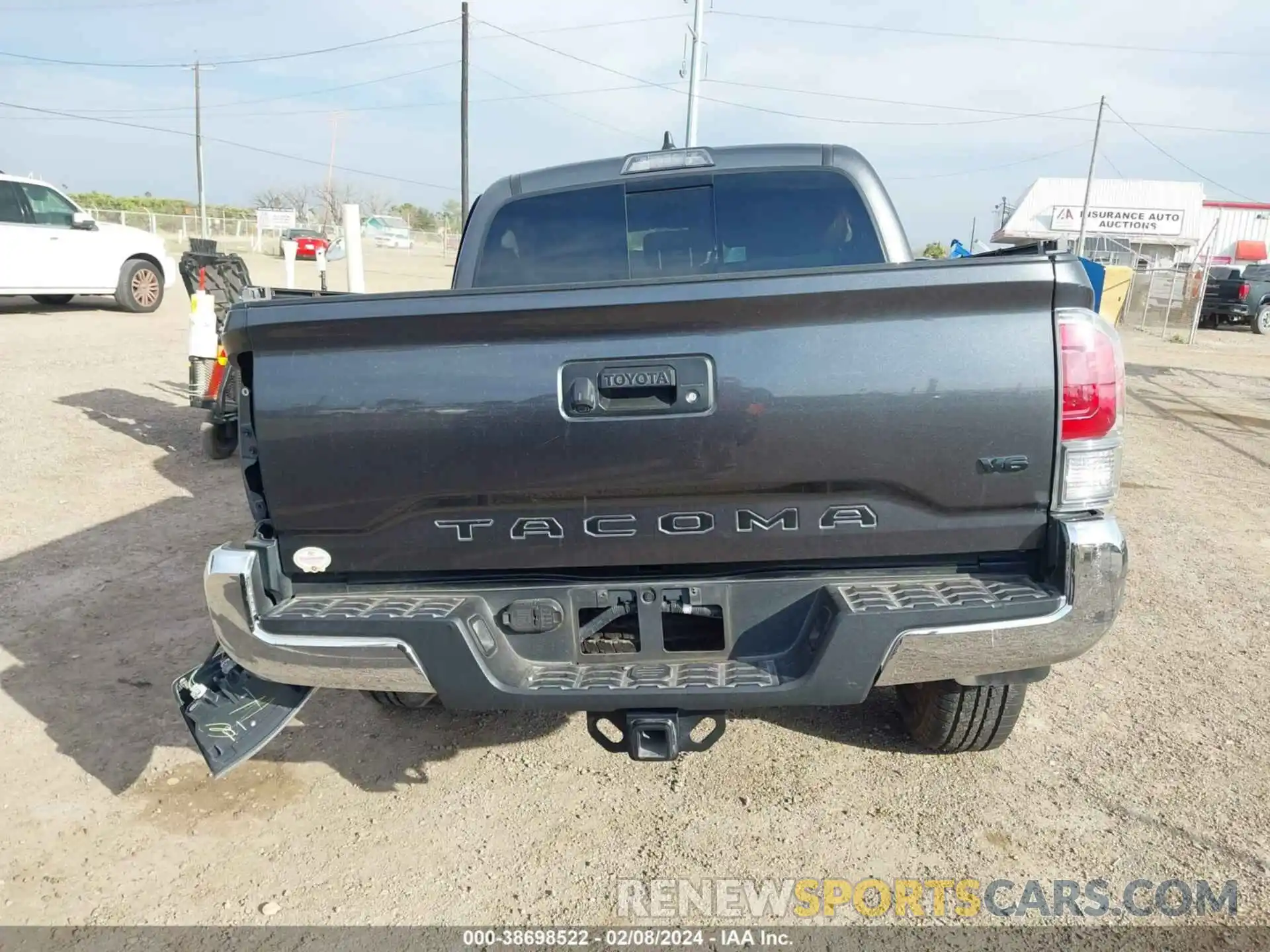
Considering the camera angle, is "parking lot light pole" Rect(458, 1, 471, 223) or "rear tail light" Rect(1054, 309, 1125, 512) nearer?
"rear tail light" Rect(1054, 309, 1125, 512)

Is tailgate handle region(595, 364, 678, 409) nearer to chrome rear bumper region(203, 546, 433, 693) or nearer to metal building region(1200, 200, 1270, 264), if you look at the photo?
chrome rear bumper region(203, 546, 433, 693)

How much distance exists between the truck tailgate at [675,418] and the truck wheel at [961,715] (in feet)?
2.44

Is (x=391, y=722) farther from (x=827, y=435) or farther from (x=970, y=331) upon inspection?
(x=970, y=331)

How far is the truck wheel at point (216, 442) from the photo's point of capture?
6.46 meters

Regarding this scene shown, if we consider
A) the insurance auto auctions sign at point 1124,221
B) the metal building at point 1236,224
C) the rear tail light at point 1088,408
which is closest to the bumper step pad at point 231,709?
the rear tail light at point 1088,408

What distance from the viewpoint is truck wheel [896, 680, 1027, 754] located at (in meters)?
2.88

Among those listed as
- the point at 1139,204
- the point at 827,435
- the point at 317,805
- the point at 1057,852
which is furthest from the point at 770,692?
the point at 1139,204

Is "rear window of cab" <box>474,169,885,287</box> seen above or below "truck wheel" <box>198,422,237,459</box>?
above

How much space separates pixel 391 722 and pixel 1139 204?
56.9 metres

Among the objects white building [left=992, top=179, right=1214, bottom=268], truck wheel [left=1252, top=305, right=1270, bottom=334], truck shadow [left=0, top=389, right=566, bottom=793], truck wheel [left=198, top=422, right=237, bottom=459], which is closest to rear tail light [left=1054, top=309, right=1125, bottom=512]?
truck shadow [left=0, top=389, right=566, bottom=793]

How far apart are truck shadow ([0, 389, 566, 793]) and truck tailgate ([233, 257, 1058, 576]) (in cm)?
121

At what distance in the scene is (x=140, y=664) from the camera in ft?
12.9

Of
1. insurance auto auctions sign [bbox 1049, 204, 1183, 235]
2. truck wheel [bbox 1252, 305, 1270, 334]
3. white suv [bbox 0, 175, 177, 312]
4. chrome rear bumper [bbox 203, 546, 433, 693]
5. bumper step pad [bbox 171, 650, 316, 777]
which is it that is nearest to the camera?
chrome rear bumper [bbox 203, 546, 433, 693]

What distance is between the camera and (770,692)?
2.28 m
